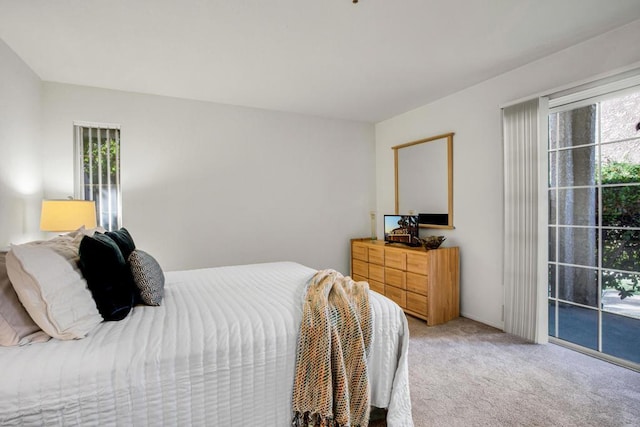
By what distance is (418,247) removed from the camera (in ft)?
12.4

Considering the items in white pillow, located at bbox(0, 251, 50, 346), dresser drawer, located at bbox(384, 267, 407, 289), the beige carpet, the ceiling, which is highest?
the ceiling

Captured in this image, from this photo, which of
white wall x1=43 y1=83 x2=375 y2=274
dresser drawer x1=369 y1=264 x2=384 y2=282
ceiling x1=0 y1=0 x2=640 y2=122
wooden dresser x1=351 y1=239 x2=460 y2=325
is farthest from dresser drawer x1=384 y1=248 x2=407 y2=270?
ceiling x1=0 y1=0 x2=640 y2=122

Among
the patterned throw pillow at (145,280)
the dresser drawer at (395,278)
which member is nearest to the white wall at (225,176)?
the dresser drawer at (395,278)

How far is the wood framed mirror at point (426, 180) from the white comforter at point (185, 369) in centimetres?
233

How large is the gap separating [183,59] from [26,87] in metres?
1.45

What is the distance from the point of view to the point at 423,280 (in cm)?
342

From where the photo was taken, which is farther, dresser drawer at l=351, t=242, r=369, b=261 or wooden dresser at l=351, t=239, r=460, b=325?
dresser drawer at l=351, t=242, r=369, b=261

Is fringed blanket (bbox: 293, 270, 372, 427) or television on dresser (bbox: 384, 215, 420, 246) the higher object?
television on dresser (bbox: 384, 215, 420, 246)

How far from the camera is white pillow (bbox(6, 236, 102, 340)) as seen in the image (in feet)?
4.37

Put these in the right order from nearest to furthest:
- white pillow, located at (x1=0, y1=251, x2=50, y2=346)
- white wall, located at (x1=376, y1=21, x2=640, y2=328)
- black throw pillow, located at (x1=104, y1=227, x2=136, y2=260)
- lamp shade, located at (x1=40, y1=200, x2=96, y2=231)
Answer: white pillow, located at (x1=0, y1=251, x2=50, y2=346) < black throw pillow, located at (x1=104, y1=227, x2=136, y2=260) < lamp shade, located at (x1=40, y1=200, x2=96, y2=231) < white wall, located at (x1=376, y1=21, x2=640, y2=328)

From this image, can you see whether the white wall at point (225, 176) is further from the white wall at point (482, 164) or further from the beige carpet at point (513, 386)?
the beige carpet at point (513, 386)

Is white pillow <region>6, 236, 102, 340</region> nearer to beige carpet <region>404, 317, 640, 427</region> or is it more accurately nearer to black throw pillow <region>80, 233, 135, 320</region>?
black throw pillow <region>80, 233, 135, 320</region>

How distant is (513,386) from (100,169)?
437 centimetres

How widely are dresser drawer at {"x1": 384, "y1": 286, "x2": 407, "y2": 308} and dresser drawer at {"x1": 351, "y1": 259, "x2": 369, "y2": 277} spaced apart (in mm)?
437
